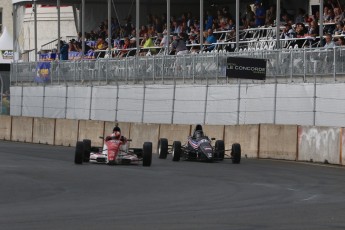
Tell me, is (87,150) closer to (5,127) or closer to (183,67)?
(183,67)

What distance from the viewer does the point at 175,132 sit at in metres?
35.2

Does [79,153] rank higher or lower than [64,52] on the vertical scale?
lower

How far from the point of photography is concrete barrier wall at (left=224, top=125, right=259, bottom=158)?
31641mm

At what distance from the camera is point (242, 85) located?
34.1m

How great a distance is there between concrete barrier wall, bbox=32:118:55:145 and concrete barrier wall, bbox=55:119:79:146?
0.35m

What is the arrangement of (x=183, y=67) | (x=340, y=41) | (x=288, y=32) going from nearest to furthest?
(x=340, y=41), (x=288, y=32), (x=183, y=67)

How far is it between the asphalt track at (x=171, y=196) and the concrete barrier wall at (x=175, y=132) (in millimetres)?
5528

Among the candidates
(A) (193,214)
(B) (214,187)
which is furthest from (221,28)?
(A) (193,214)

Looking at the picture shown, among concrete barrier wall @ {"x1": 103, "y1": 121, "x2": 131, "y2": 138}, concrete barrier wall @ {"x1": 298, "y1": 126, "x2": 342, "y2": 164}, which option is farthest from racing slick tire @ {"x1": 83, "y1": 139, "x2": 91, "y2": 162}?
concrete barrier wall @ {"x1": 103, "y1": 121, "x2": 131, "y2": 138}

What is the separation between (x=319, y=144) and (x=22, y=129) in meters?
17.8

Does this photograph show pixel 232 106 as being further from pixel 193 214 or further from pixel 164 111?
pixel 193 214

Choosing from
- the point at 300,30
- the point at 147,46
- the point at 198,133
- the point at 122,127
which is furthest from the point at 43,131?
the point at 198,133

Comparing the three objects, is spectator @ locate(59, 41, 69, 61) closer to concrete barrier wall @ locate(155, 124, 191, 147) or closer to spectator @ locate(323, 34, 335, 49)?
concrete barrier wall @ locate(155, 124, 191, 147)

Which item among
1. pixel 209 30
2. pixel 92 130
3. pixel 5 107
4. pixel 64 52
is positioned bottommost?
pixel 92 130
